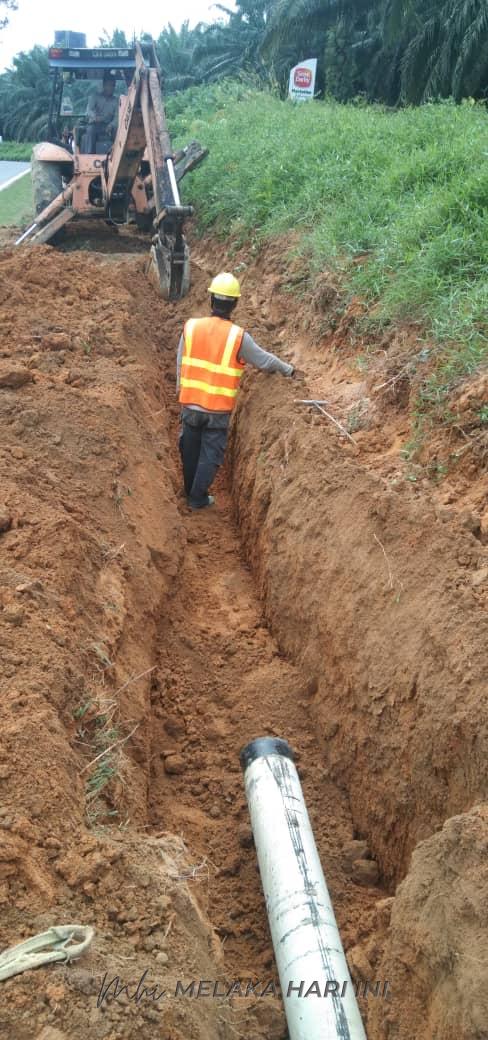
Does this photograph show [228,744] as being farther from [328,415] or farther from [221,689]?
[328,415]

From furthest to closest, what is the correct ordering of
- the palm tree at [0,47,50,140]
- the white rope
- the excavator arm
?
the palm tree at [0,47,50,140]
the excavator arm
the white rope

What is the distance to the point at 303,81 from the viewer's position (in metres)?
15.2

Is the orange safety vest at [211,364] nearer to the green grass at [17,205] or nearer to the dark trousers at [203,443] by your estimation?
the dark trousers at [203,443]

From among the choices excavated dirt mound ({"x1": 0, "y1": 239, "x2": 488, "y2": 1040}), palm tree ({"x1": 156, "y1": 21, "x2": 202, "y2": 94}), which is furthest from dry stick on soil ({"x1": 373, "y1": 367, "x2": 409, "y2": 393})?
palm tree ({"x1": 156, "y1": 21, "x2": 202, "y2": 94})

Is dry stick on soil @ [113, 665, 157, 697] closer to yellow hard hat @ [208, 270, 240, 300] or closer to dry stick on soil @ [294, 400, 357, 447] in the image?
dry stick on soil @ [294, 400, 357, 447]

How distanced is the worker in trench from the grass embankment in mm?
828

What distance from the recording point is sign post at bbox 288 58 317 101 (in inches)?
594

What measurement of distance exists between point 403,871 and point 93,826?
152 cm

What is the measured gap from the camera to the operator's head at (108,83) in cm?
1284

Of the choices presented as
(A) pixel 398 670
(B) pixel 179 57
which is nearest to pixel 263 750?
(A) pixel 398 670

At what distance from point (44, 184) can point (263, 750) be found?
11.7m

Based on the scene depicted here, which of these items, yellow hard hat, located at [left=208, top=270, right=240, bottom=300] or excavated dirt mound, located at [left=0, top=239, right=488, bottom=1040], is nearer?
excavated dirt mound, located at [left=0, top=239, right=488, bottom=1040]

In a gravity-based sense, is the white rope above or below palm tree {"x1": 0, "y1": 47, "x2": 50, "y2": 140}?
below

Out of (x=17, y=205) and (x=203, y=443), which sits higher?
(x=17, y=205)
